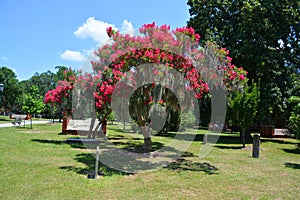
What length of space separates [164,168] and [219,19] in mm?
15026

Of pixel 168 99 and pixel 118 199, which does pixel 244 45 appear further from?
pixel 118 199

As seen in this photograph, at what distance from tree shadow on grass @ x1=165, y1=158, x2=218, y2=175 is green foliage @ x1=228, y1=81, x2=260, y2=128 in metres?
5.50

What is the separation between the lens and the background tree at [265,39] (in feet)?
57.5

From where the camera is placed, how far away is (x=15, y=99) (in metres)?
38.8

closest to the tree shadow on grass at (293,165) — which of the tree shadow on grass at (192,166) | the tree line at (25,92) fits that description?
the tree shadow on grass at (192,166)

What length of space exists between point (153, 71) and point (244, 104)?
7125 millimetres

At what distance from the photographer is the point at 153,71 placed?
29.0 ft

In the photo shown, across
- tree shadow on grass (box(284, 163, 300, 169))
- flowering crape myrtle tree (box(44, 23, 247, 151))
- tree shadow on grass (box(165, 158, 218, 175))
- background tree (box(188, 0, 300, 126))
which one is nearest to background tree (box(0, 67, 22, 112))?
background tree (box(188, 0, 300, 126))

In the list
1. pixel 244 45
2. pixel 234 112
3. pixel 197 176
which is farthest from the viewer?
pixel 244 45

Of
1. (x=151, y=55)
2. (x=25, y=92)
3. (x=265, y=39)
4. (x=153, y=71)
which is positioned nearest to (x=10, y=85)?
(x=25, y=92)

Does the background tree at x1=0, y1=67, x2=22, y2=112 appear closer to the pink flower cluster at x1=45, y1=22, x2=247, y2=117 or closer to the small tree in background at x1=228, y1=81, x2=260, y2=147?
the pink flower cluster at x1=45, y1=22, x2=247, y2=117

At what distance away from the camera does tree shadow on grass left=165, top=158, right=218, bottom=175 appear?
8293 mm

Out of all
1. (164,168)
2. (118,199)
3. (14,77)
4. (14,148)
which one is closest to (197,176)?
(164,168)

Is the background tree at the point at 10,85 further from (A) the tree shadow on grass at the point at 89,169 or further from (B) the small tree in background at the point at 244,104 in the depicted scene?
(B) the small tree in background at the point at 244,104
